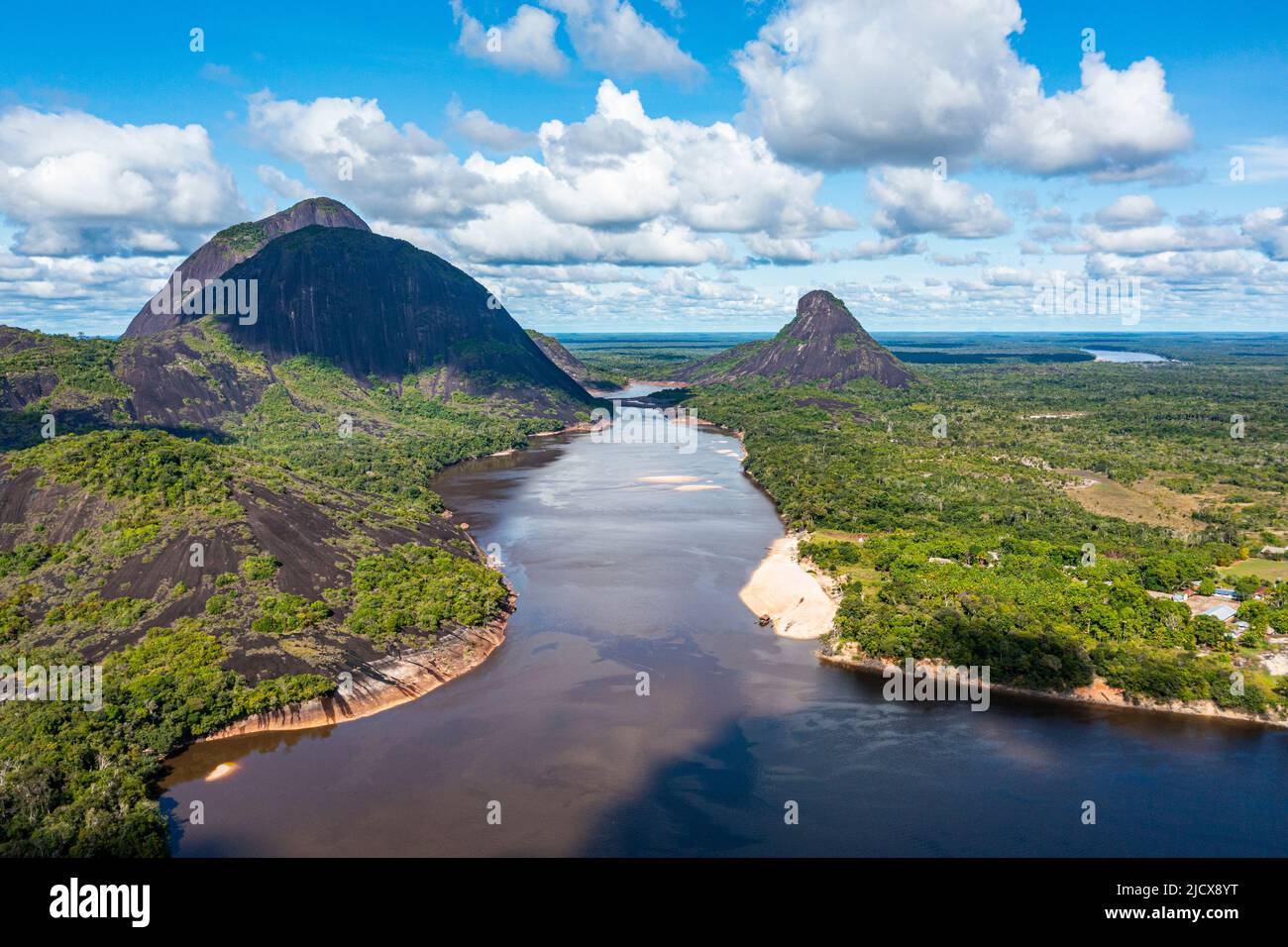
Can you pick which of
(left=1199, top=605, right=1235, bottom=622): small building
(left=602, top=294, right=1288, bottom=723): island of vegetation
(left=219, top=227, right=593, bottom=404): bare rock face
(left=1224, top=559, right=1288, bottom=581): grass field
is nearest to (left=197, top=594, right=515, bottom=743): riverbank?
(left=602, top=294, right=1288, bottom=723): island of vegetation

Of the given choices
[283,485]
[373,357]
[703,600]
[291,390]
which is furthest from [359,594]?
[373,357]

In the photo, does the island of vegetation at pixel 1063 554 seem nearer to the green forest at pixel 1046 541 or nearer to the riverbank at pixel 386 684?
the green forest at pixel 1046 541

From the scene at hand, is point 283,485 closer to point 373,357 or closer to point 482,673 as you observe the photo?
point 482,673

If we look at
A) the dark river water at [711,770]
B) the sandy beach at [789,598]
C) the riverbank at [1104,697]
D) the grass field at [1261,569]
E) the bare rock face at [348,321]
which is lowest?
the dark river water at [711,770]

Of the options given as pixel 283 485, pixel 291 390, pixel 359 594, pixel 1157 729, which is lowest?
pixel 1157 729

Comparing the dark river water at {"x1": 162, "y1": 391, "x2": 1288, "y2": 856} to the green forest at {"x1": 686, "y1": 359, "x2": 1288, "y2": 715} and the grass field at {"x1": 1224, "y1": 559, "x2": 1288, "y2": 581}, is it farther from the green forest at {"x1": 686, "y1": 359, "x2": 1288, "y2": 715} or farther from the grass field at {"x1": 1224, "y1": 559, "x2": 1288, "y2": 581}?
the grass field at {"x1": 1224, "y1": 559, "x2": 1288, "y2": 581}

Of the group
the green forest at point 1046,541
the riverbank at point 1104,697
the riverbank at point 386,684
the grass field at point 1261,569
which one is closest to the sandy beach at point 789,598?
the green forest at point 1046,541

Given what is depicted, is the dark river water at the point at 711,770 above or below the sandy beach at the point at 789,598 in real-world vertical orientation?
below
